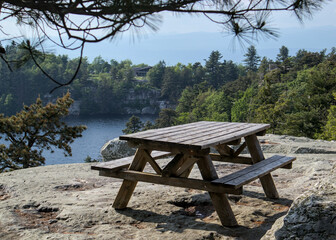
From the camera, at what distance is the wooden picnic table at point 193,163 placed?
3.85 metres

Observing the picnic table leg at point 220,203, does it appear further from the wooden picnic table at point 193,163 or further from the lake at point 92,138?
the lake at point 92,138

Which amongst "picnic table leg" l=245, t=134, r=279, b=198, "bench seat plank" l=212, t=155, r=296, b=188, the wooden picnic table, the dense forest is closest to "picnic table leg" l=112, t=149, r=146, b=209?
the wooden picnic table

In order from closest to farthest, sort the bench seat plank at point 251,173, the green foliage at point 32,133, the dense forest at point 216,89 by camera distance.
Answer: the bench seat plank at point 251,173 → the green foliage at point 32,133 → the dense forest at point 216,89

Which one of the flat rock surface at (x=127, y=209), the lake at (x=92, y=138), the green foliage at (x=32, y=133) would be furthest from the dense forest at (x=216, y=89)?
the flat rock surface at (x=127, y=209)

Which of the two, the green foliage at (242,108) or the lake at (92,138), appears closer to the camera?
the green foliage at (242,108)

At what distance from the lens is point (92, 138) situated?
76.2m

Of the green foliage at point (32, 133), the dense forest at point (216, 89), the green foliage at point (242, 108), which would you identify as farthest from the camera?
the green foliage at point (242, 108)

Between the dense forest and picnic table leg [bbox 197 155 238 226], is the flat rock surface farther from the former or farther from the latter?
the dense forest

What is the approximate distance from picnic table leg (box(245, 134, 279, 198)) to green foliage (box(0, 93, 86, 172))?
433 inches

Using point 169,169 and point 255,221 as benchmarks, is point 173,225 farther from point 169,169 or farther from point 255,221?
point 255,221

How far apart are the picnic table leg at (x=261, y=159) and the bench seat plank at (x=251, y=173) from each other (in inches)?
7.0

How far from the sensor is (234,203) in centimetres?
475

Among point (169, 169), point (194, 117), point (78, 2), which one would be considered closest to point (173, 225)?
point (169, 169)

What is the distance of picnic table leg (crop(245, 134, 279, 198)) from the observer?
192 inches
